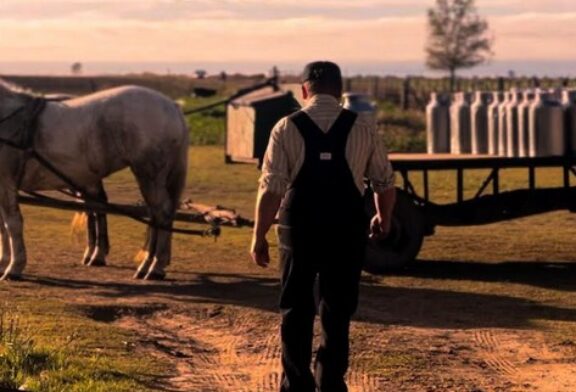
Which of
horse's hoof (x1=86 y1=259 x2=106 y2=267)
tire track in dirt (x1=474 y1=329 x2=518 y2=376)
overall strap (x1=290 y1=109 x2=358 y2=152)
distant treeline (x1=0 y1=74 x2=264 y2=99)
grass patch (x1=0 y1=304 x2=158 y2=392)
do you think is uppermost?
distant treeline (x1=0 y1=74 x2=264 y2=99)

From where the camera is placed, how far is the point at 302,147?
261 inches

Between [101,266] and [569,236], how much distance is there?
6044mm

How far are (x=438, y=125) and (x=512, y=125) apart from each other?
127cm

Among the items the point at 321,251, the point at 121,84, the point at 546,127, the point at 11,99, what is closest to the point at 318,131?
the point at 321,251

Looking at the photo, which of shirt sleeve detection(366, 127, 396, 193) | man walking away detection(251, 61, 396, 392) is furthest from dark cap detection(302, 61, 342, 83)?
shirt sleeve detection(366, 127, 396, 193)

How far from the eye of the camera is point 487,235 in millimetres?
16562

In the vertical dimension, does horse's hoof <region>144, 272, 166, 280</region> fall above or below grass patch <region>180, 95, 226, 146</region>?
below

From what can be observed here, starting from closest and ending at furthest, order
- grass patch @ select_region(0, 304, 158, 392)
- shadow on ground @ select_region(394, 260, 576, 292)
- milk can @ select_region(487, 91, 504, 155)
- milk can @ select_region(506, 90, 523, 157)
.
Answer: grass patch @ select_region(0, 304, 158, 392) → shadow on ground @ select_region(394, 260, 576, 292) → milk can @ select_region(506, 90, 523, 157) → milk can @ select_region(487, 91, 504, 155)

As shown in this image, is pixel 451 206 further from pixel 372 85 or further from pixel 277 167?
pixel 372 85

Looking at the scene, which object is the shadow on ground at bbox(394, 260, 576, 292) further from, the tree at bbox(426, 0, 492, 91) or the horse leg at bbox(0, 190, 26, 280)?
the tree at bbox(426, 0, 492, 91)

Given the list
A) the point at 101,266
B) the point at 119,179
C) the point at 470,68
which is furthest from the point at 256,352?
the point at 470,68

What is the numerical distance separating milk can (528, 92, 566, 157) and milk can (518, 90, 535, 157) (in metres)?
0.06

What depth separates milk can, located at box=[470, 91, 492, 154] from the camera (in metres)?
13.9

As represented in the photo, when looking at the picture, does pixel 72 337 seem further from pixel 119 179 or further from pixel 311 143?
pixel 119 179
